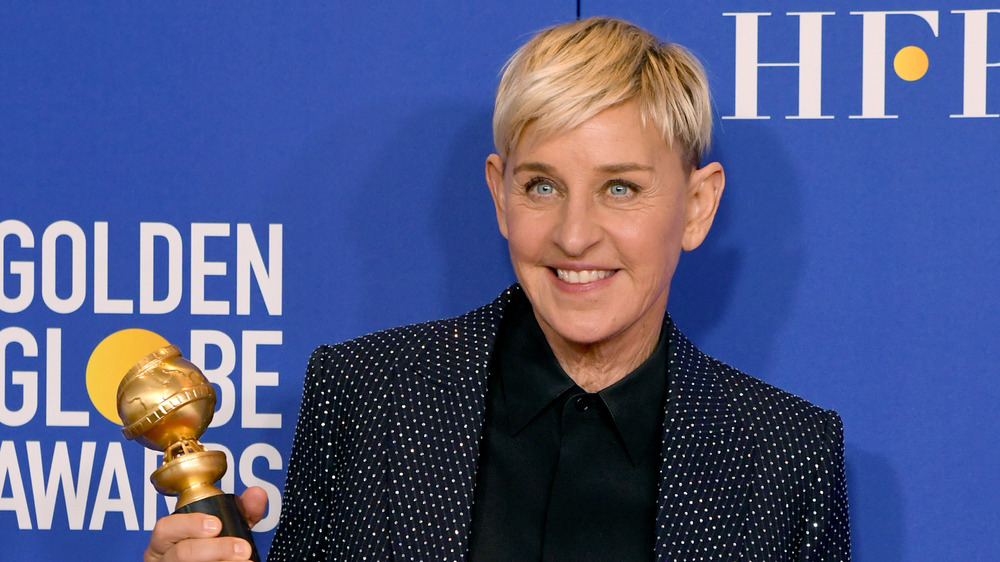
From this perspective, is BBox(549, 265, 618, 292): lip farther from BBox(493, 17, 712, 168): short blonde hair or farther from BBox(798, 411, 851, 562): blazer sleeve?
BBox(798, 411, 851, 562): blazer sleeve

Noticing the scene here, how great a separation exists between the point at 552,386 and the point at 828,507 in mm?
404

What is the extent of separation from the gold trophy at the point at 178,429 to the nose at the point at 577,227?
47 cm

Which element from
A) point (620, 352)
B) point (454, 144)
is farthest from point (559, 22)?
point (620, 352)

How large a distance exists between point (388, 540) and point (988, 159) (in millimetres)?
1116

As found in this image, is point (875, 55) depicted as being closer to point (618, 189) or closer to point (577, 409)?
point (618, 189)

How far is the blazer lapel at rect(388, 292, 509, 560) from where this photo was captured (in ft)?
4.48

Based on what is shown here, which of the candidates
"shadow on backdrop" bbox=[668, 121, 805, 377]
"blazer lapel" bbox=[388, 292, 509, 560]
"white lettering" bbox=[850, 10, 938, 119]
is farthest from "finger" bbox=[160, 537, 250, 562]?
"white lettering" bbox=[850, 10, 938, 119]

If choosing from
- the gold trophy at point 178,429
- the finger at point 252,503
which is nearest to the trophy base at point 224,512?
the gold trophy at point 178,429

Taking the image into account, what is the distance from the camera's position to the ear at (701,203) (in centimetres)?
152

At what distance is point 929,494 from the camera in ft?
5.81

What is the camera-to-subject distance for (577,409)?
4.83 feet

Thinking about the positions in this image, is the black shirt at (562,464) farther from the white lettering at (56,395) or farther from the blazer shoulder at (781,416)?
the white lettering at (56,395)

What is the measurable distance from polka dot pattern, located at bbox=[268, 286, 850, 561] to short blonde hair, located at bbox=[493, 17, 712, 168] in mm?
312

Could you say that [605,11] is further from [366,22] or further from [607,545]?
[607,545]
